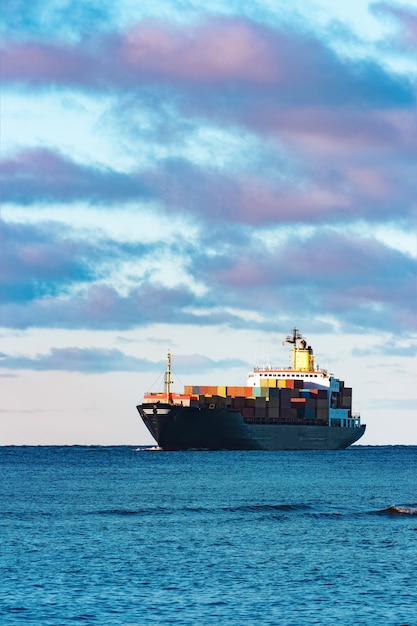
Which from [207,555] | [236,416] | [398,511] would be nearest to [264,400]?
[236,416]

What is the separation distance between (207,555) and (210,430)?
12228 cm

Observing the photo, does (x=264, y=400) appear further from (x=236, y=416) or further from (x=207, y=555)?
(x=207, y=555)

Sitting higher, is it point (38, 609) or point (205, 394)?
point (205, 394)

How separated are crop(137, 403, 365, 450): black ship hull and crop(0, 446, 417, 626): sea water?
68792 millimetres

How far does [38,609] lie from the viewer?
1592 inches

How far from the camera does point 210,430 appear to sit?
17625 cm

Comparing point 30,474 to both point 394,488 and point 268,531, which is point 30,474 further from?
point 268,531

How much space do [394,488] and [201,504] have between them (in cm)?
2877

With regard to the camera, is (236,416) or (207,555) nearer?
(207,555)

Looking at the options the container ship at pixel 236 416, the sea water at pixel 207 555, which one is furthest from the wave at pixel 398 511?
the container ship at pixel 236 416

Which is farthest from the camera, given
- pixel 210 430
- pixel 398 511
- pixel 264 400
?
pixel 264 400

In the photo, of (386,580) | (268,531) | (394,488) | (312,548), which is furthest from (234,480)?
(386,580)

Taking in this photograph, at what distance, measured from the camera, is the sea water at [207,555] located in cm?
4072

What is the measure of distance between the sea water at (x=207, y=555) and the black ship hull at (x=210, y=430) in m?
68.8
